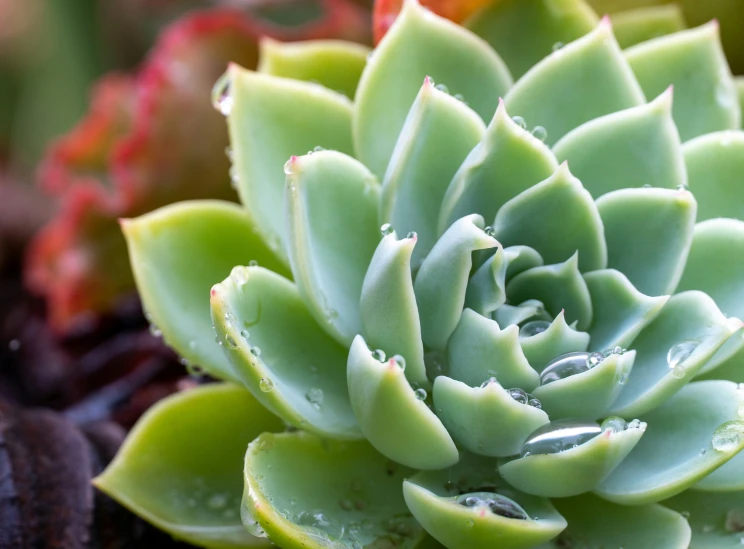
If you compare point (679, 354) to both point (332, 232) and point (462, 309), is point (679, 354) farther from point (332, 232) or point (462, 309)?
point (332, 232)

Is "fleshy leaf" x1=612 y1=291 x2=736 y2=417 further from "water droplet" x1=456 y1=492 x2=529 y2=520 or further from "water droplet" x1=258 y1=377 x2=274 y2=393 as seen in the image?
"water droplet" x1=258 y1=377 x2=274 y2=393

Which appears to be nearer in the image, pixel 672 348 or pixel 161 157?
pixel 672 348

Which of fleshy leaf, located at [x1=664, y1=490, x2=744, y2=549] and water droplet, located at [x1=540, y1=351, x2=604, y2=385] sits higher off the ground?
water droplet, located at [x1=540, y1=351, x2=604, y2=385]

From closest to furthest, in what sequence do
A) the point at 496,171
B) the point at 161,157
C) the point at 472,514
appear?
the point at 472,514 < the point at 496,171 < the point at 161,157

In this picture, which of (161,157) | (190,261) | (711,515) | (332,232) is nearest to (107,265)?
(161,157)

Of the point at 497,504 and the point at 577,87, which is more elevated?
the point at 577,87

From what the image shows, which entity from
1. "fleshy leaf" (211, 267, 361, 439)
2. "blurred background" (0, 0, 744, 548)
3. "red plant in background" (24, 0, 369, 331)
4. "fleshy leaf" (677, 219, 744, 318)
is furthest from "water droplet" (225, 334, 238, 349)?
"red plant in background" (24, 0, 369, 331)

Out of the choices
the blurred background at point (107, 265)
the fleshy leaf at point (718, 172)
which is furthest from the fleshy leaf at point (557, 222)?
the blurred background at point (107, 265)
